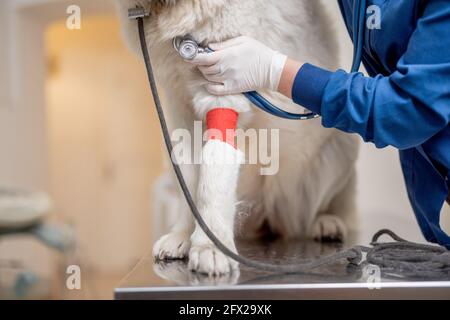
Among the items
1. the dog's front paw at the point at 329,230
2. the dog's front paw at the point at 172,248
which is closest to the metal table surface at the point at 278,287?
the dog's front paw at the point at 172,248

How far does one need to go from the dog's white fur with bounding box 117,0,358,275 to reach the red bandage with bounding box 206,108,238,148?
0.05 ft

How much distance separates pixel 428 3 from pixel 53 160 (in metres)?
4.09

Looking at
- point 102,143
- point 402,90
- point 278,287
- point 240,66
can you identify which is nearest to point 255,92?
point 240,66

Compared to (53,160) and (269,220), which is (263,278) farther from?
(53,160)

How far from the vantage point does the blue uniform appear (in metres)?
0.88

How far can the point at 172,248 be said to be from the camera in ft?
3.52

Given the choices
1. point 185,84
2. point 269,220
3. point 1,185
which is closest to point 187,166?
point 185,84

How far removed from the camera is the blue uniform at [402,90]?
875 millimetres

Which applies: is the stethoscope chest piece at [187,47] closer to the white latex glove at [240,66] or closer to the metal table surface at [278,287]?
the white latex glove at [240,66]

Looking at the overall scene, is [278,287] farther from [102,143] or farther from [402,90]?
[102,143]

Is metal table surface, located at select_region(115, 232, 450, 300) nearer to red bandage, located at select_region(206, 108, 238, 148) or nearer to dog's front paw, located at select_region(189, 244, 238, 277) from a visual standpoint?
dog's front paw, located at select_region(189, 244, 238, 277)

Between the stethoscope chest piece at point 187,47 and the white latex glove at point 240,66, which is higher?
the stethoscope chest piece at point 187,47

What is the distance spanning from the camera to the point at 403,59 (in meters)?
0.92
